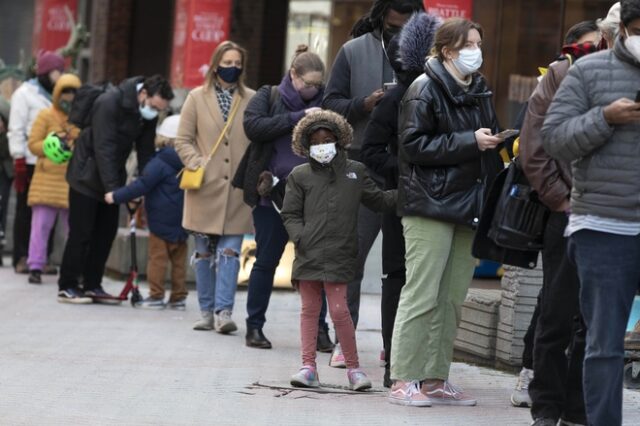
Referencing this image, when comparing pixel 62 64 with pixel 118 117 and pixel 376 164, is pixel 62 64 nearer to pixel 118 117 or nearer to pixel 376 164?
pixel 118 117

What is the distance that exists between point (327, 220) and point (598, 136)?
268 centimetres

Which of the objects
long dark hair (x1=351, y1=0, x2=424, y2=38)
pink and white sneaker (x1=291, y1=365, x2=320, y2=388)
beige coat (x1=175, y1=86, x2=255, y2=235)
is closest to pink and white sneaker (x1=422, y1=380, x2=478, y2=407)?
pink and white sneaker (x1=291, y1=365, x2=320, y2=388)

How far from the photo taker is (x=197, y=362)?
9.25 meters

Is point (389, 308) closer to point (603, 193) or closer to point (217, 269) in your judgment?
point (217, 269)

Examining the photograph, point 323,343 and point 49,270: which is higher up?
point 323,343

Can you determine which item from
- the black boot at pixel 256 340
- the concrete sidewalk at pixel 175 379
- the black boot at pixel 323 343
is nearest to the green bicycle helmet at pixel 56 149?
the concrete sidewalk at pixel 175 379

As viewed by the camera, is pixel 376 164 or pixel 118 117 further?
pixel 118 117

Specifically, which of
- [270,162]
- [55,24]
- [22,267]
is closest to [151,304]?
[22,267]

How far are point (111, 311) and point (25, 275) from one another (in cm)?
265

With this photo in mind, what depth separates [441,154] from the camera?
746 centimetres

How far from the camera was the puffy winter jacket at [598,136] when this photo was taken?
592 cm

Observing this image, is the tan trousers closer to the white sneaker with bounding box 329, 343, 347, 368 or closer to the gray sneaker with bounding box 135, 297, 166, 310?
the gray sneaker with bounding box 135, 297, 166, 310

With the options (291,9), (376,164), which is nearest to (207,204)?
(376,164)

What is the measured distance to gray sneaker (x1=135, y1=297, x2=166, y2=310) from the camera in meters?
12.3
